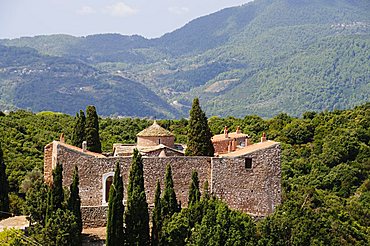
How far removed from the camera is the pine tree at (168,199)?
30.5 m

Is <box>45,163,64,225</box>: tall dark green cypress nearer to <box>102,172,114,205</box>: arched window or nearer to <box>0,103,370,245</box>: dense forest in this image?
<box>0,103,370,245</box>: dense forest

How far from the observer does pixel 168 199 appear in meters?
30.8

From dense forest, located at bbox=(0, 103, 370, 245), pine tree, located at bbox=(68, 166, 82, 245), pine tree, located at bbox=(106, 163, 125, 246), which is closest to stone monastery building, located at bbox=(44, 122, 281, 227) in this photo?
dense forest, located at bbox=(0, 103, 370, 245)

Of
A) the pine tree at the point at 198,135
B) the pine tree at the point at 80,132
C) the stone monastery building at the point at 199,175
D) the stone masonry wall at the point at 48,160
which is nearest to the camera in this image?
the stone monastery building at the point at 199,175

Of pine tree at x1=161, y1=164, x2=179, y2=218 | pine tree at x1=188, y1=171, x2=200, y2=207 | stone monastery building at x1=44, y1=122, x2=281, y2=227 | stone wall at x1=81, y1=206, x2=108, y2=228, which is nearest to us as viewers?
pine tree at x1=161, y1=164, x2=179, y2=218

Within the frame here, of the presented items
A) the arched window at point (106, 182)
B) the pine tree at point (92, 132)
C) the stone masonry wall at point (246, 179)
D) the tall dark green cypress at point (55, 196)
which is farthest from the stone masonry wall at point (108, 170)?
the pine tree at point (92, 132)

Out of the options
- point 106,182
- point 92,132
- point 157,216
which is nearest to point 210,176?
point 157,216

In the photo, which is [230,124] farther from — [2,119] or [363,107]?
[2,119]

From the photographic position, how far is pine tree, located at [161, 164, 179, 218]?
1200 inches

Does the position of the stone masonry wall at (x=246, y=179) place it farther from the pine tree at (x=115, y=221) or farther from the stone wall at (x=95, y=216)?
the pine tree at (x=115, y=221)

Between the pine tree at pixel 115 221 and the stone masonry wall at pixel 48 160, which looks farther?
the stone masonry wall at pixel 48 160

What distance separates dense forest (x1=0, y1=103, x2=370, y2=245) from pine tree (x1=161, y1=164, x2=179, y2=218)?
522mm

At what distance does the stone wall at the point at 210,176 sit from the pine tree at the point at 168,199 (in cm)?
184

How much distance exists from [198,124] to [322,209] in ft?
43.1
